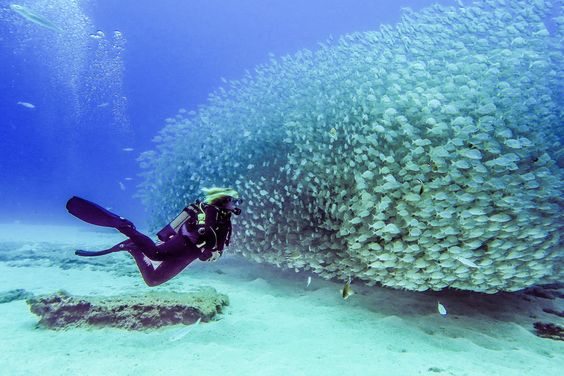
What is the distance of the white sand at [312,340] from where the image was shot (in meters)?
4.02

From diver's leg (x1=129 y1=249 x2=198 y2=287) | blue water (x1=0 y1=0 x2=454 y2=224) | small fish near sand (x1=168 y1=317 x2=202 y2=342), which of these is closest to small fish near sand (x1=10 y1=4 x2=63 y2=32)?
diver's leg (x1=129 y1=249 x2=198 y2=287)

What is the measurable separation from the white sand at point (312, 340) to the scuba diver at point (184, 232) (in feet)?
3.37

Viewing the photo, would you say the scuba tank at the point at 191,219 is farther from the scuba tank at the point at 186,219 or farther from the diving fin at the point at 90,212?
the diving fin at the point at 90,212

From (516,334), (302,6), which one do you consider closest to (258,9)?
(302,6)

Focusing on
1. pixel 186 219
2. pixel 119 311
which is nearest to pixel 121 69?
pixel 119 311

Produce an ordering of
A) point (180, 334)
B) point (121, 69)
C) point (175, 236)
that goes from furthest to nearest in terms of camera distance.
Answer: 1. point (121, 69)
2. point (175, 236)
3. point (180, 334)

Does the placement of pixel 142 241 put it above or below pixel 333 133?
below

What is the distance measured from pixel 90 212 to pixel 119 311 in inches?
61.7

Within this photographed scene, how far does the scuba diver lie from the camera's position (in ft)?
15.1

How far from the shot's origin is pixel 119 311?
17.3 ft

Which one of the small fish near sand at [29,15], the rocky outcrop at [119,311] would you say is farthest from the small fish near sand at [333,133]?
the small fish near sand at [29,15]

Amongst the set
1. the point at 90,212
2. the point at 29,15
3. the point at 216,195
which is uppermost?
the point at 29,15

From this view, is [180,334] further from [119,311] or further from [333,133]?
[333,133]

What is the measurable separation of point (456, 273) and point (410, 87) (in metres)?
3.09
